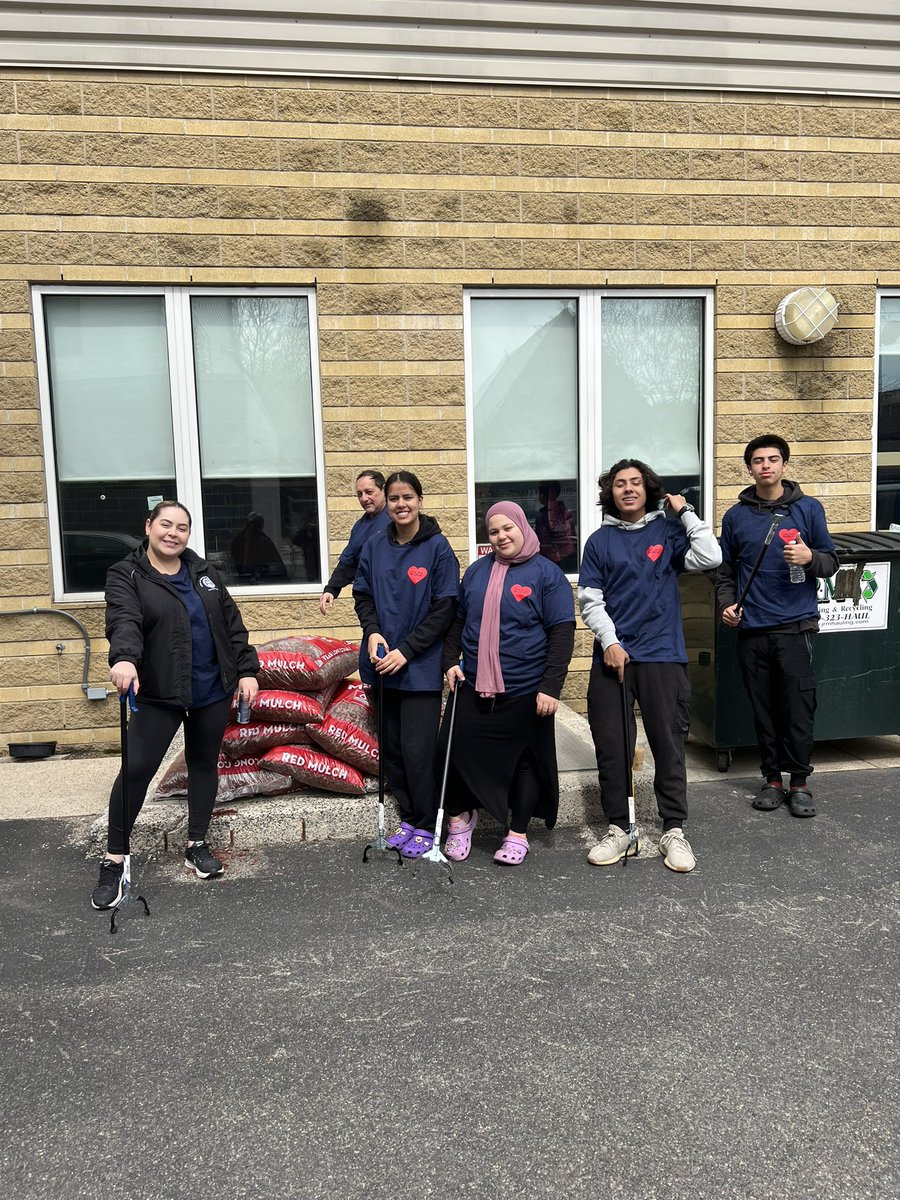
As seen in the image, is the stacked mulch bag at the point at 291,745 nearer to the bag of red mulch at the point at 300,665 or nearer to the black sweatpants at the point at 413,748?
the bag of red mulch at the point at 300,665

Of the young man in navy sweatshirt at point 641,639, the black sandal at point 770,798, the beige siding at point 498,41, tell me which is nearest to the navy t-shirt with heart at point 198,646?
the young man in navy sweatshirt at point 641,639

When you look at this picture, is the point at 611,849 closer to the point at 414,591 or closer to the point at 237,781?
the point at 414,591

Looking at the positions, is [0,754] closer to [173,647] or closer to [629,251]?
[173,647]

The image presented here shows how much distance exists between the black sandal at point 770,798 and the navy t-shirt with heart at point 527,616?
5.70 ft

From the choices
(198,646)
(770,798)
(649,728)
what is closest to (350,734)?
(198,646)

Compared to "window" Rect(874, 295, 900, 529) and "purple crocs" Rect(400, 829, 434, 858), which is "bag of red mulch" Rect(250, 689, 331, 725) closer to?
"purple crocs" Rect(400, 829, 434, 858)

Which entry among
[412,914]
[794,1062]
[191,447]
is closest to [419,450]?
[191,447]

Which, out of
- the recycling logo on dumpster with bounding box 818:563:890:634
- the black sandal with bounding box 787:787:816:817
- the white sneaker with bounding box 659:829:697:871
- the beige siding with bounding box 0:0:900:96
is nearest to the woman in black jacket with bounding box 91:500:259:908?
the white sneaker with bounding box 659:829:697:871

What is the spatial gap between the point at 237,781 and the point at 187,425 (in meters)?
3.04

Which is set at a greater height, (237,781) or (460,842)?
(237,781)

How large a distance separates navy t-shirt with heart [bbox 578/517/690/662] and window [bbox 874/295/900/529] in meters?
4.00

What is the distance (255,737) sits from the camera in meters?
4.77

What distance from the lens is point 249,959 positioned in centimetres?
348

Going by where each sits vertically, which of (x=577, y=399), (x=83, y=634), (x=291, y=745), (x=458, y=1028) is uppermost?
(x=577, y=399)
